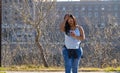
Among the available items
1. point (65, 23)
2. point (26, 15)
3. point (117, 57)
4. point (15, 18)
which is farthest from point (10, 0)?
point (65, 23)

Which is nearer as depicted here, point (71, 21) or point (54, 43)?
point (71, 21)

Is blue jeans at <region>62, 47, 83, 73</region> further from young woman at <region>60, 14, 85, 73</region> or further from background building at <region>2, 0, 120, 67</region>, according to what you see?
background building at <region>2, 0, 120, 67</region>

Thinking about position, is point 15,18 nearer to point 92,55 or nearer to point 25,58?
point 25,58

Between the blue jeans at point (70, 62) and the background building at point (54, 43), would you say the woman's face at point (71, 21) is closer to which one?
the blue jeans at point (70, 62)

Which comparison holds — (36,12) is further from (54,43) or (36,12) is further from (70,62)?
(70,62)

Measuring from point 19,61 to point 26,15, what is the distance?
2.56 metres

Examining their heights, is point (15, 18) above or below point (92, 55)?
above

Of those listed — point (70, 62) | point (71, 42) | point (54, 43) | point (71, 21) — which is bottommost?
point (54, 43)

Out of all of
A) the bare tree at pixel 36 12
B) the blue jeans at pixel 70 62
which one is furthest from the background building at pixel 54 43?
the blue jeans at pixel 70 62

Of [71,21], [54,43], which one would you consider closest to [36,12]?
[54,43]

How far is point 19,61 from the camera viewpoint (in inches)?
655

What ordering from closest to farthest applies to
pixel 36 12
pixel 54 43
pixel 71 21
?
pixel 71 21 < pixel 36 12 < pixel 54 43

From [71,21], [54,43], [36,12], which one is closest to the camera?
[71,21]

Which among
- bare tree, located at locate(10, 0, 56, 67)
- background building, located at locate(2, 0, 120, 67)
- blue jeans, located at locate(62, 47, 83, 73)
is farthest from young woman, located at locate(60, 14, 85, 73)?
background building, located at locate(2, 0, 120, 67)
